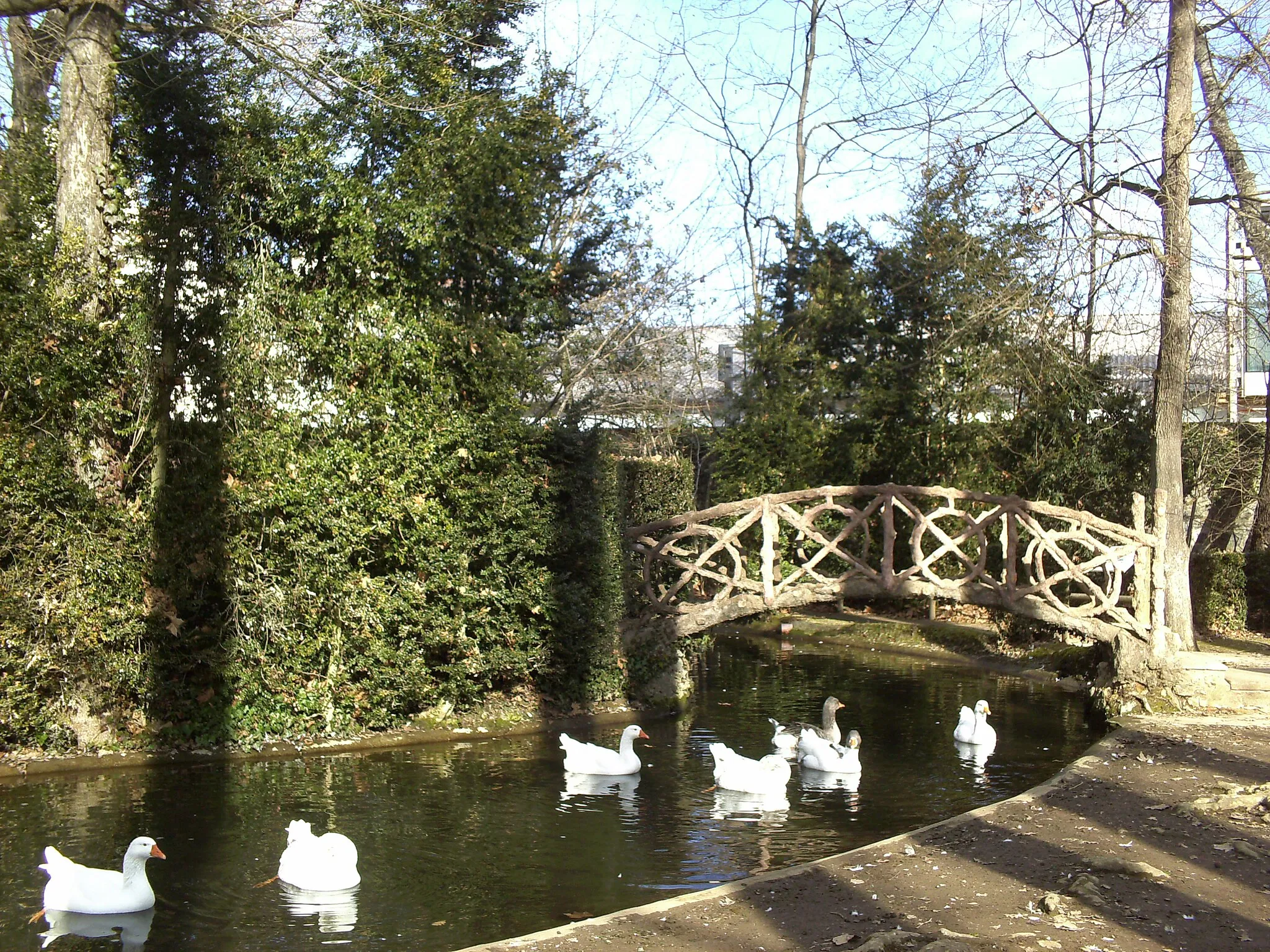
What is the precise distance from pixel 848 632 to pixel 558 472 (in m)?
9.38

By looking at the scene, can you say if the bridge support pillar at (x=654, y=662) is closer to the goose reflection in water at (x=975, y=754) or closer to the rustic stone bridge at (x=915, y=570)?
the rustic stone bridge at (x=915, y=570)

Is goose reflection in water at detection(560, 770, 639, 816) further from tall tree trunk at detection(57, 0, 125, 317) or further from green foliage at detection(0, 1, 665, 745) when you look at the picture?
tall tree trunk at detection(57, 0, 125, 317)

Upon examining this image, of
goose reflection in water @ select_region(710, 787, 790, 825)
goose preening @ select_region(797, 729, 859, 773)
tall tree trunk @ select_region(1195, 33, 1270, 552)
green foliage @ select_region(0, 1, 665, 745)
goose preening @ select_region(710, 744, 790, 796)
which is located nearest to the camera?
goose reflection in water @ select_region(710, 787, 790, 825)

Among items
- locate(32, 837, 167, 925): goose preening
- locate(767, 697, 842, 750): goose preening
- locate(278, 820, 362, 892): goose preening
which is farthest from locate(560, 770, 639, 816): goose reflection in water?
locate(32, 837, 167, 925): goose preening

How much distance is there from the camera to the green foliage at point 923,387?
67.0 feet

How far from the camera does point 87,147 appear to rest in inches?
437

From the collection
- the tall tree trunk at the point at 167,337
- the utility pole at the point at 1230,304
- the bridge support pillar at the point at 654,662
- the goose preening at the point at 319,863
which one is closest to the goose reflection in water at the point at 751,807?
the goose preening at the point at 319,863

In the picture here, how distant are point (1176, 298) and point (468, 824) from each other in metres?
12.2

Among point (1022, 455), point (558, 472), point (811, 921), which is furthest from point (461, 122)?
point (1022, 455)

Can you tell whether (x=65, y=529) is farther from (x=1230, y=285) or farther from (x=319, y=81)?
(x=1230, y=285)

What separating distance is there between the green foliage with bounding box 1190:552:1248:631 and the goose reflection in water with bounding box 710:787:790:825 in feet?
39.3

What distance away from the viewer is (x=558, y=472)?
42.7 ft

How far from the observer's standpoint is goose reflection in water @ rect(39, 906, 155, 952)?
6.50 meters

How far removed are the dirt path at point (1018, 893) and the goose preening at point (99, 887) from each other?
2.52 meters
